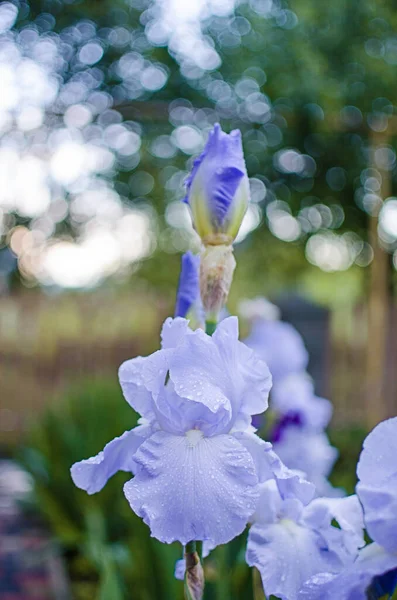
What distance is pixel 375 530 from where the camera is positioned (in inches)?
17.1

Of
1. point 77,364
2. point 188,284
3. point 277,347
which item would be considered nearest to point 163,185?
point 77,364

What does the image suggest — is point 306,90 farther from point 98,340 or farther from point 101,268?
point 101,268

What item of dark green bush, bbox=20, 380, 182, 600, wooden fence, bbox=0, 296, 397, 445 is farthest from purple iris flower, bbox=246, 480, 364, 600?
wooden fence, bbox=0, 296, 397, 445

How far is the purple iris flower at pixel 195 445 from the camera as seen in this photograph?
0.46 meters

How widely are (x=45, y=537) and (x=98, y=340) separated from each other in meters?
2.88

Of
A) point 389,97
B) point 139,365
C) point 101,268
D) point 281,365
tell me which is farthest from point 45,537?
point 101,268

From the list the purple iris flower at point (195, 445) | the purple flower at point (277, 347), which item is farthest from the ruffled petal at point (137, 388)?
the purple flower at point (277, 347)

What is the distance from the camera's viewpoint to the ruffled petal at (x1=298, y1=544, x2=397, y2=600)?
16.6 inches

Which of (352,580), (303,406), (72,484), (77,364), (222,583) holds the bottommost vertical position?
(77,364)

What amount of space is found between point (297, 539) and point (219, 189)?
0.99ft

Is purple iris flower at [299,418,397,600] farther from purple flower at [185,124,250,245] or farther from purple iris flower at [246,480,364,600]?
purple flower at [185,124,250,245]

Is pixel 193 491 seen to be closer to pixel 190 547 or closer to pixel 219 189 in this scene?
pixel 190 547

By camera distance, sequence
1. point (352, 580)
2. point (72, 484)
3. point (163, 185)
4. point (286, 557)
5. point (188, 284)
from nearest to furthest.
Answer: point (352, 580) < point (286, 557) < point (188, 284) < point (72, 484) < point (163, 185)

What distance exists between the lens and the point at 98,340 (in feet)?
19.0
